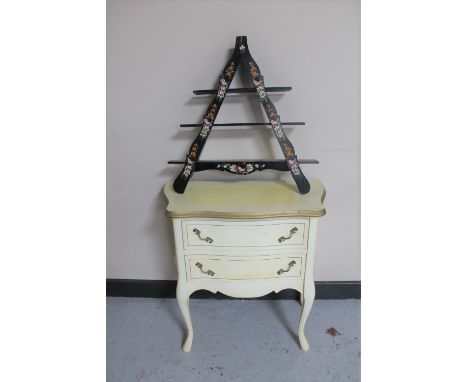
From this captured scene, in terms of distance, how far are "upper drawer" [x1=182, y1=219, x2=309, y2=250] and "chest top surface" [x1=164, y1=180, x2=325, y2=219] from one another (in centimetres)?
5

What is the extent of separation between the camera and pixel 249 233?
1.24 meters

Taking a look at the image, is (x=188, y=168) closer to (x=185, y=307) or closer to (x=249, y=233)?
(x=249, y=233)

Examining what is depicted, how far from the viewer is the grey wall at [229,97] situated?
1.46 metres

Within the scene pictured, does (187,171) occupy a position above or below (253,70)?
below

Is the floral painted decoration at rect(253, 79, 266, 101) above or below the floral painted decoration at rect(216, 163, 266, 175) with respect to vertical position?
above

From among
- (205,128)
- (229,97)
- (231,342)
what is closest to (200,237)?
(205,128)

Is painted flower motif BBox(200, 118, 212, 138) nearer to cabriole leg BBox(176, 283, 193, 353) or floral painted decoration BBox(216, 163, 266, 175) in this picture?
floral painted decoration BBox(216, 163, 266, 175)

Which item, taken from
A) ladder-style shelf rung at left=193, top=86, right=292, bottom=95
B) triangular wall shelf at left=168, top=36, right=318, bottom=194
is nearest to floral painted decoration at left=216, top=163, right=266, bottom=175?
triangular wall shelf at left=168, top=36, right=318, bottom=194

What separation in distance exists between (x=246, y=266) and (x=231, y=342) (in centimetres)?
49

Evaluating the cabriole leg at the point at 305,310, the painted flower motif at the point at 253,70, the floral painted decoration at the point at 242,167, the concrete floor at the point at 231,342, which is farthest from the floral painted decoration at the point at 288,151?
the concrete floor at the point at 231,342

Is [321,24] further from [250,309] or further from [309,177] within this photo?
[250,309]

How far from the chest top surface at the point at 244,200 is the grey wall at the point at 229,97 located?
14 cm

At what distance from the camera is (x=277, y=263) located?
4.20ft

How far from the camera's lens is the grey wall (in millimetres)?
1464
